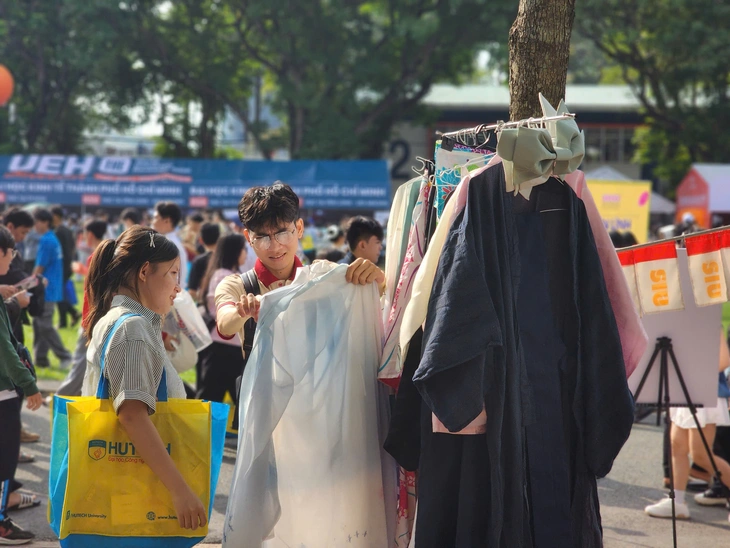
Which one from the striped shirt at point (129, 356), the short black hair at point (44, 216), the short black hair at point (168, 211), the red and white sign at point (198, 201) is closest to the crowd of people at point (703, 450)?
the striped shirt at point (129, 356)

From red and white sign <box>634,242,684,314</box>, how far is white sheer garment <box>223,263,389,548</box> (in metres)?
1.80

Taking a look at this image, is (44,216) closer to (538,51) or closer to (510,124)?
(538,51)

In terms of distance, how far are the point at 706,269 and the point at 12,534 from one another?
12.7ft

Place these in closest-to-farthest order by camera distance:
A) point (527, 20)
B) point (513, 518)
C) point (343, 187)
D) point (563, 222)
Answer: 1. point (513, 518)
2. point (563, 222)
3. point (527, 20)
4. point (343, 187)

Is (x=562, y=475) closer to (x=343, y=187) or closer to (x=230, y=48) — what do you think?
(x=343, y=187)

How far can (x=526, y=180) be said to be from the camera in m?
2.87

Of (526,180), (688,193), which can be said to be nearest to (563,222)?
(526,180)

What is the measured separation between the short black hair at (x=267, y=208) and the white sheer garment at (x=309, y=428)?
23cm

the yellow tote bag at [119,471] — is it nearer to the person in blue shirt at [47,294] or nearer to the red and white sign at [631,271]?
the red and white sign at [631,271]

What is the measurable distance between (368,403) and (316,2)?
26.8 metres

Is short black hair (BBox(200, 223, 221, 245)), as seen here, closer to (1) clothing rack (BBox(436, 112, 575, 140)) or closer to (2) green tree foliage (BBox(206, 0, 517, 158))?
(1) clothing rack (BBox(436, 112, 575, 140))

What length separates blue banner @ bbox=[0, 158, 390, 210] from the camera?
23.8m

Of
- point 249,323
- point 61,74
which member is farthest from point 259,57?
point 249,323

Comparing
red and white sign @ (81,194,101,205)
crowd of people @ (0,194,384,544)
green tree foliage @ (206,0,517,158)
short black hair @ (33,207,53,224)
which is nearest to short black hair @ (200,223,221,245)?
crowd of people @ (0,194,384,544)
